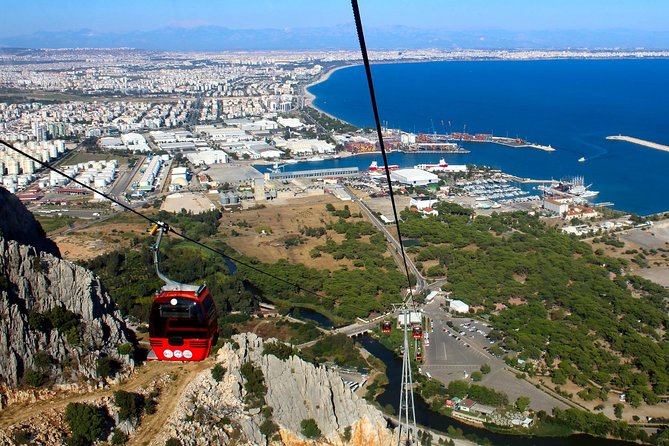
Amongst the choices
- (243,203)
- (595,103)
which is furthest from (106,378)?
(595,103)

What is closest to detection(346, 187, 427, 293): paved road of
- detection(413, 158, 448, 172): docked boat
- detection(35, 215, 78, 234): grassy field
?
detection(413, 158, 448, 172): docked boat

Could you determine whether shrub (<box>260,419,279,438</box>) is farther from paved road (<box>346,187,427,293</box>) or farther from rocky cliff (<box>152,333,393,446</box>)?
paved road (<box>346,187,427,293</box>)

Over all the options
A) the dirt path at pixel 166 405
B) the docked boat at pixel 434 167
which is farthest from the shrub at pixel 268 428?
the docked boat at pixel 434 167

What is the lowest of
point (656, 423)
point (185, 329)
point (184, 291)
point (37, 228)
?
point (656, 423)

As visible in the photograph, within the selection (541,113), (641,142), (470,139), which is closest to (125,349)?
(470,139)

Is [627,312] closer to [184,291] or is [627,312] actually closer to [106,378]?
[106,378]

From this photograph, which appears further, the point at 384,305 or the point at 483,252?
the point at 483,252

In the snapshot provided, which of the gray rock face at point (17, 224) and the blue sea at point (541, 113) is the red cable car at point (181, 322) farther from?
the blue sea at point (541, 113)
